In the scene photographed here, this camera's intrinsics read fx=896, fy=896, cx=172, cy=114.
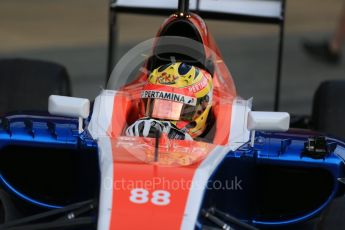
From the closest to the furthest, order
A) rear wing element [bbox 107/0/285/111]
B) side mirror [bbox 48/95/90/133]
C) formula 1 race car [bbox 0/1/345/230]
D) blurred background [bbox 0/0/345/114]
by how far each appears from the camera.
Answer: formula 1 race car [bbox 0/1/345/230]
side mirror [bbox 48/95/90/133]
rear wing element [bbox 107/0/285/111]
blurred background [bbox 0/0/345/114]

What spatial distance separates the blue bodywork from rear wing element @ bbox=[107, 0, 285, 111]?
4.91 feet

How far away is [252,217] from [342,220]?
39cm

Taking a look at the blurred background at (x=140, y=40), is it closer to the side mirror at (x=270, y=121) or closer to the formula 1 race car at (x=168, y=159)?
the formula 1 race car at (x=168, y=159)

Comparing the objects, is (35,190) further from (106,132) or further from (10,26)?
(10,26)

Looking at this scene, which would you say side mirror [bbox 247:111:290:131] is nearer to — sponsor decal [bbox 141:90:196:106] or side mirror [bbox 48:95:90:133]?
sponsor decal [bbox 141:90:196:106]

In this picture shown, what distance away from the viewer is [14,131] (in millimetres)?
3980

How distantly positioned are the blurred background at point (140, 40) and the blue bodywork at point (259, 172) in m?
2.91

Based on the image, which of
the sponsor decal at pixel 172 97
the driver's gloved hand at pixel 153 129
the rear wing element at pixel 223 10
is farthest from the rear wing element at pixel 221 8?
the driver's gloved hand at pixel 153 129

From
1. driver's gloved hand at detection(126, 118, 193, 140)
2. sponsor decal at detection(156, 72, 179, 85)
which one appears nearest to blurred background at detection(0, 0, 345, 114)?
sponsor decal at detection(156, 72, 179, 85)

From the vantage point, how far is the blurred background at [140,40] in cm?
743

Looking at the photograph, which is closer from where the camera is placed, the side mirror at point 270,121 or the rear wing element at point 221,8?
the side mirror at point 270,121

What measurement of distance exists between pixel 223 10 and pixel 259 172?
6.07ft

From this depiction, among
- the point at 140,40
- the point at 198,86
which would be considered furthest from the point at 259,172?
the point at 140,40

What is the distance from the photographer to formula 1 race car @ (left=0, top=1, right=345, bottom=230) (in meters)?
3.47
